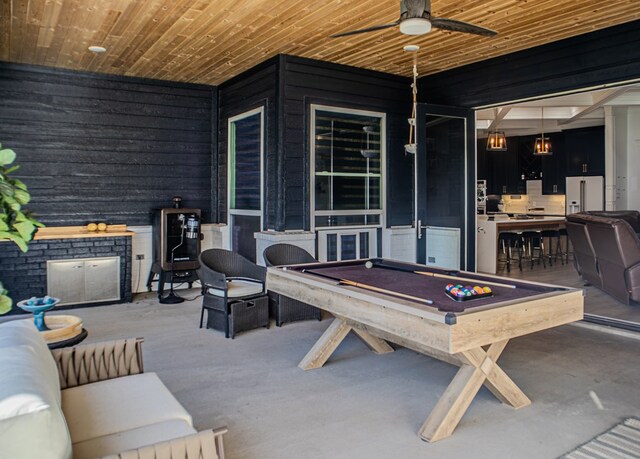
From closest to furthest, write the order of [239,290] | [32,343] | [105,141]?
[32,343] → [239,290] → [105,141]

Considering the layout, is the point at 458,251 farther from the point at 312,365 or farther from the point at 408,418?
the point at 408,418

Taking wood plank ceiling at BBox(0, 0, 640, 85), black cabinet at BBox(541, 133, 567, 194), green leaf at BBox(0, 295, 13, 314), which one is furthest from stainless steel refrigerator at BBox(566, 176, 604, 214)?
green leaf at BBox(0, 295, 13, 314)

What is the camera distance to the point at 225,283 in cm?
480

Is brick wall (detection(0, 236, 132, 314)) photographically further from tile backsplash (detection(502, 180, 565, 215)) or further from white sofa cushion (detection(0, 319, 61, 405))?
tile backsplash (detection(502, 180, 565, 215))

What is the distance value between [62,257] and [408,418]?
4.74 m

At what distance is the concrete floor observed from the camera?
109 inches

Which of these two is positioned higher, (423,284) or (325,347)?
(423,284)

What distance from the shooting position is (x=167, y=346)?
4.55 m

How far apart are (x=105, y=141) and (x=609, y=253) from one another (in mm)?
6448

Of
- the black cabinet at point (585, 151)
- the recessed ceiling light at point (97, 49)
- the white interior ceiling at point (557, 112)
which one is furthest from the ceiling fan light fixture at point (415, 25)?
the black cabinet at point (585, 151)

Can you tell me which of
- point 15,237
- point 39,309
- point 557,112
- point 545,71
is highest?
point 557,112

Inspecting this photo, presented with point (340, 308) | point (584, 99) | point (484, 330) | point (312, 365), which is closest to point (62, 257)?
point (312, 365)

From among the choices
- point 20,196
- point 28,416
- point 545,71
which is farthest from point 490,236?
point 28,416

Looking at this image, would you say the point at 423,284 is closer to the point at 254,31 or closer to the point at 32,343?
the point at 32,343
